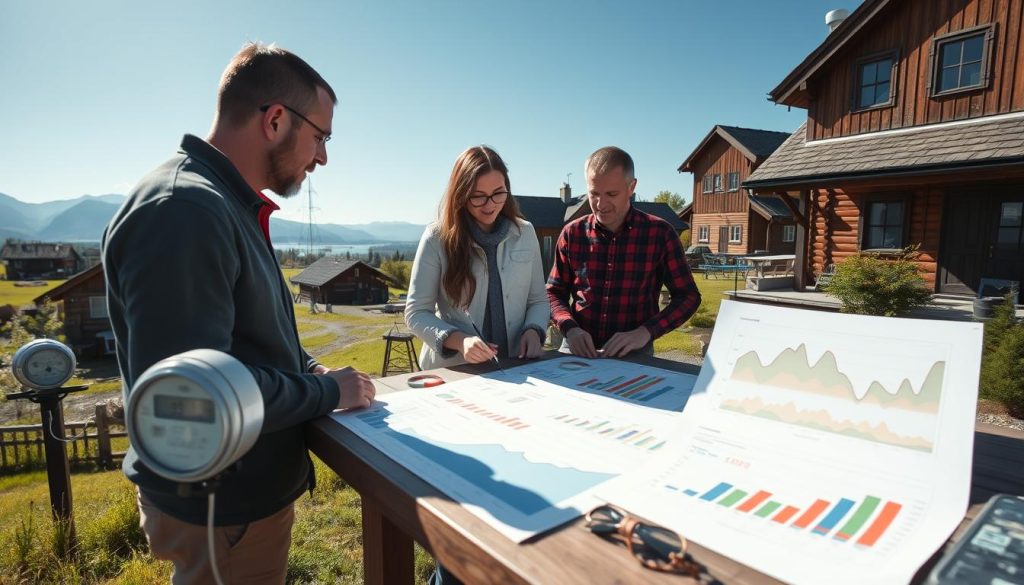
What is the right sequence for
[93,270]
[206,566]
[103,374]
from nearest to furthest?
[206,566] → [103,374] → [93,270]

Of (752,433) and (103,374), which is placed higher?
(752,433)

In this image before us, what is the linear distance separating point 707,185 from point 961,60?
17.7 metres

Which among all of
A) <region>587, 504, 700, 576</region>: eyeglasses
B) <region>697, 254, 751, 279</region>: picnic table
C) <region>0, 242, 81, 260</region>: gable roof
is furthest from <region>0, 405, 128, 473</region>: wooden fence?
<region>0, 242, 81, 260</region>: gable roof

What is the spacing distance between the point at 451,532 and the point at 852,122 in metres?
12.7

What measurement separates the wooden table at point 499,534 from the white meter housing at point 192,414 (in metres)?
0.32

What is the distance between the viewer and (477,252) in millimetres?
2561

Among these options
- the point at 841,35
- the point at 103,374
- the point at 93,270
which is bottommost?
the point at 103,374

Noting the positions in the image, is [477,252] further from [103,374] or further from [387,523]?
[103,374]

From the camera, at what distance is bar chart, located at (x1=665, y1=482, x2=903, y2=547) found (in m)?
0.75

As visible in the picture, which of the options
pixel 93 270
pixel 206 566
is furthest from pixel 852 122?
pixel 93 270

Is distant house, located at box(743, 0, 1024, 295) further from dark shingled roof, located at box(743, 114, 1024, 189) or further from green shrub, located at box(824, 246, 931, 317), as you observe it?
green shrub, located at box(824, 246, 931, 317)

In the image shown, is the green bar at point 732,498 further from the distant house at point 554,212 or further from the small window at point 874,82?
the distant house at point 554,212

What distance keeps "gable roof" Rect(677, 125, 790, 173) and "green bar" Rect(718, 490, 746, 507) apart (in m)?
25.6

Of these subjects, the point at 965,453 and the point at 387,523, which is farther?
the point at 387,523
